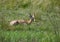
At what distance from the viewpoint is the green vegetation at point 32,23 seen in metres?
6.54

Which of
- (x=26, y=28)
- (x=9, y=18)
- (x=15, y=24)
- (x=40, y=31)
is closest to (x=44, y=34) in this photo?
(x=40, y=31)

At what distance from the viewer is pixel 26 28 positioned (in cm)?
789

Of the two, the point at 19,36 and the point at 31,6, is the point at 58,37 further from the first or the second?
the point at 31,6

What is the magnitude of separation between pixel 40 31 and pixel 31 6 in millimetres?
3014

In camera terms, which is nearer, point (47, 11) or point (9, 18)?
point (9, 18)

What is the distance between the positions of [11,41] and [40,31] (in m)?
1.40

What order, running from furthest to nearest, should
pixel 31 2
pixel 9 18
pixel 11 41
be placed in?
pixel 31 2 → pixel 9 18 → pixel 11 41

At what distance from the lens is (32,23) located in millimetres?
8625

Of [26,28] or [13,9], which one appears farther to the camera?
[13,9]

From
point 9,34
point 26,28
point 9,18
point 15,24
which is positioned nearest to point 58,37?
point 9,34

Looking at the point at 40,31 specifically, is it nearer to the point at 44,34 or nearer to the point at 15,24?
the point at 44,34

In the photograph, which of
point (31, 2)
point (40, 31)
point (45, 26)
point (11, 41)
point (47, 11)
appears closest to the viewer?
point (11, 41)

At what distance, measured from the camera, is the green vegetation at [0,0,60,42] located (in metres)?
6.54

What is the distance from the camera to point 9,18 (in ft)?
29.7
